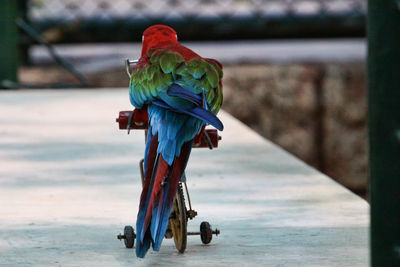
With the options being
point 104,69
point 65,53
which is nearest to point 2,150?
point 104,69

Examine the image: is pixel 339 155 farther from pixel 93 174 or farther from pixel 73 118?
pixel 93 174

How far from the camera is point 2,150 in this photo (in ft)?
22.6

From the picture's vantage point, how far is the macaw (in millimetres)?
3805

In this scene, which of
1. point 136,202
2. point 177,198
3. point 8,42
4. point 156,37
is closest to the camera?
point 177,198

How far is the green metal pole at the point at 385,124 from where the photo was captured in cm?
262

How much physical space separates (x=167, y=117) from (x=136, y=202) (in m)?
1.53

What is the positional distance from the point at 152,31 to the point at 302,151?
5221 millimetres

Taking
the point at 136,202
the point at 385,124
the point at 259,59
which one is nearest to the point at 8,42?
the point at 259,59

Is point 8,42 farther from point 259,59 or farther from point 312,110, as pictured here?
point 312,110

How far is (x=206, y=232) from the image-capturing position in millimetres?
4309

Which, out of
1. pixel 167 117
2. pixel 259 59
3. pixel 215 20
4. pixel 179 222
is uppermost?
pixel 215 20

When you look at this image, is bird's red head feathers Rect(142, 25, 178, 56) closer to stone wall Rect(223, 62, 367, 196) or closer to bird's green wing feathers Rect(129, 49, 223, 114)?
bird's green wing feathers Rect(129, 49, 223, 114)

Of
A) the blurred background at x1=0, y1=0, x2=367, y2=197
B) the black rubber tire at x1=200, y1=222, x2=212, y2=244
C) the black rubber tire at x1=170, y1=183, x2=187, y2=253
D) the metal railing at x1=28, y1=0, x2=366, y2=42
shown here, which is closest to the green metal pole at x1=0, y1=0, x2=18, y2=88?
the blurred background at x1=0, y1=0, x2=367, y2=197

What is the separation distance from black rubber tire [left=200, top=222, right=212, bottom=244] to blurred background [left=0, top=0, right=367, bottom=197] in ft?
16.1
